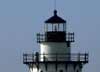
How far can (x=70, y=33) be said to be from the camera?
331 ft

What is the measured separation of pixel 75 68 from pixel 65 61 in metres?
0.95

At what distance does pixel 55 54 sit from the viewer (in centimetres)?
10038

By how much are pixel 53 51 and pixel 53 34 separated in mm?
1111

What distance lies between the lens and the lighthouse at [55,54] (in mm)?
100375

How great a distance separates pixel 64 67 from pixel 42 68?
1444 mm

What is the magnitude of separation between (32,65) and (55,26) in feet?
9.77

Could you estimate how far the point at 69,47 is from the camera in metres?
101

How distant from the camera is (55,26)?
101 m

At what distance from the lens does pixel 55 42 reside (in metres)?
100

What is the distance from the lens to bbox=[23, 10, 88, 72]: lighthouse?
100375 millimetres

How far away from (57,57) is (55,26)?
2.06 meters

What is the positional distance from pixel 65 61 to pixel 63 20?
9.16 ft

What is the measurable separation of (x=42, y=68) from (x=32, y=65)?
885 mm

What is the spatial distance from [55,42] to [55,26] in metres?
1.13
